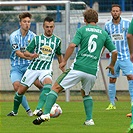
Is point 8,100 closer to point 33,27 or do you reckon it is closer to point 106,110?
point 33,27

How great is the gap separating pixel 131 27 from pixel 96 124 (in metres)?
2.65

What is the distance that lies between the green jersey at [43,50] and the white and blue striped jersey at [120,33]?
3019 millimetres

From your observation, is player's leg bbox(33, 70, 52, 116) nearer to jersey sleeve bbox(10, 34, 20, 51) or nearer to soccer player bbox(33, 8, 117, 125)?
jersey sleeve bbox(10, 34, 20, 51)

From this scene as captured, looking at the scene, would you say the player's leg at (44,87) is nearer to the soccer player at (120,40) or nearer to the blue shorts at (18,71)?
the blue shorts at (18,71)

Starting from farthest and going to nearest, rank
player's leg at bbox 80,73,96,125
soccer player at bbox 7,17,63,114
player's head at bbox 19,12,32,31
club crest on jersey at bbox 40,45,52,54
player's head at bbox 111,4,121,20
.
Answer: player's head at bbox 111,4,121,20
player's head at bbox 19,12,32,31
club crest on jersey at bbox 40,45,52,54
soccer player at bbox 7,17,63,114
player's leg at bbox 80,73,96,125

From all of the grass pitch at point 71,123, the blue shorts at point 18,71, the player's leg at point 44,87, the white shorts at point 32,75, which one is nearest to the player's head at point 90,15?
the grass pitch at point 71,123

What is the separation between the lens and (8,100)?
21.3 meters

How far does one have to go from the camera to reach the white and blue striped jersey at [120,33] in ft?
54.4

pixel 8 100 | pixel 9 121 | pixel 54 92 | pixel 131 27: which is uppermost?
pixel 131 27

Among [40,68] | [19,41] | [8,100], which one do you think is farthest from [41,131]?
[8,100]

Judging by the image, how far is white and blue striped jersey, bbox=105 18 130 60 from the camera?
1658 centimetres

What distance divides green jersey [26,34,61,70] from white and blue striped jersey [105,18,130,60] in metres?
3.02

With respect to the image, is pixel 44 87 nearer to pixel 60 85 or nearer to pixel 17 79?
pixel 17 79

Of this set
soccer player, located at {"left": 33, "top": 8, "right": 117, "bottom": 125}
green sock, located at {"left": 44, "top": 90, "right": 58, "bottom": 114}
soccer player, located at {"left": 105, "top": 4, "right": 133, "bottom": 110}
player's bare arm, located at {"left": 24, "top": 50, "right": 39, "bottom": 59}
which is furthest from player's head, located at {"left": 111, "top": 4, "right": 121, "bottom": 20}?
green sock, located at {"left": 44, "top": 90, "right": 58, "bottom": 114}
